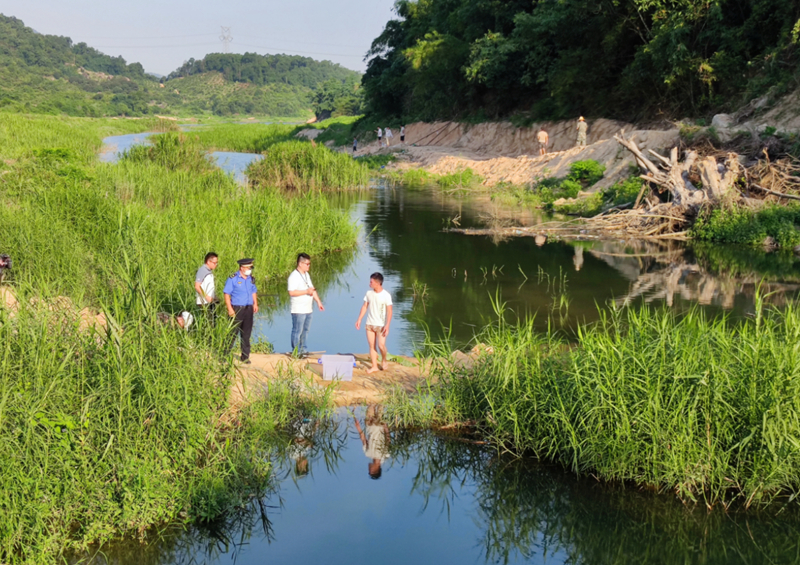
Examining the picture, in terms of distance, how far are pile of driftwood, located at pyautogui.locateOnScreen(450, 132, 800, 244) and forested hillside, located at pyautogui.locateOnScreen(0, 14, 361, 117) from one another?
72861 millimetres

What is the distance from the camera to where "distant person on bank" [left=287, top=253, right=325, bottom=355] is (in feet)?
31.2

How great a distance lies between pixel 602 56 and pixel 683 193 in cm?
1504

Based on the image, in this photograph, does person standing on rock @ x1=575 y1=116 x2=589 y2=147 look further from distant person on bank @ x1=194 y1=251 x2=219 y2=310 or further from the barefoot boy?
distant person on bank @ x1=194 y1=251 x2=219 y2=310

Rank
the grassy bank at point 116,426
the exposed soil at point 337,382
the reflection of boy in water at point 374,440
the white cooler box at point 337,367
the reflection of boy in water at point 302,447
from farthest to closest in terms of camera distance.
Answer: the white cooler box at point 337,367, the exposed soil at point 337,382, the reflection of boy in water at point 374,440, the reflection of boy in water at point 302,447, the grassy bank at point 116,426

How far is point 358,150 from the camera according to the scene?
4988 centimetres

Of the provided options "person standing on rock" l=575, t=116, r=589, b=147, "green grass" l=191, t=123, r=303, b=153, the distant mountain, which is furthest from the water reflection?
the distant mountain

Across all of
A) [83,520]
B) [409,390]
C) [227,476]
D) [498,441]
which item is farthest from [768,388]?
[83,520]

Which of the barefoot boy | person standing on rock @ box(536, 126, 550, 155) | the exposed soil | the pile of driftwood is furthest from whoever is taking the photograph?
person standing on rock @ box(536, 126, 550, 155)

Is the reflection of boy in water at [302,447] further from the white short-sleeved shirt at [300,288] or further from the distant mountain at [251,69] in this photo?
the distant mountain at [251,69]

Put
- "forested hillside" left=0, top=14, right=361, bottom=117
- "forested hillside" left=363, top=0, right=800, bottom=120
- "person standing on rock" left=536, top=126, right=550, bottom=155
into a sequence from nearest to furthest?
"forested hillside" left=363, top=0, right=800, bottom=120 → "person standing on rock" left=536, top=126, right=550, bottom=155 → "forested hillside" left=0, top=14, right=361, bottom=117

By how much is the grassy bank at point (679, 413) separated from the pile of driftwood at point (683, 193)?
12675mm

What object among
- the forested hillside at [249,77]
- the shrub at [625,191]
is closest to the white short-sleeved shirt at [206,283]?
the shrub at [625,191]

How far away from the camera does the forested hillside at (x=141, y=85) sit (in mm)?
103481

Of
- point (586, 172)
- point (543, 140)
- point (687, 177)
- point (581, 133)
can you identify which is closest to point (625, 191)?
point (687, 177)
